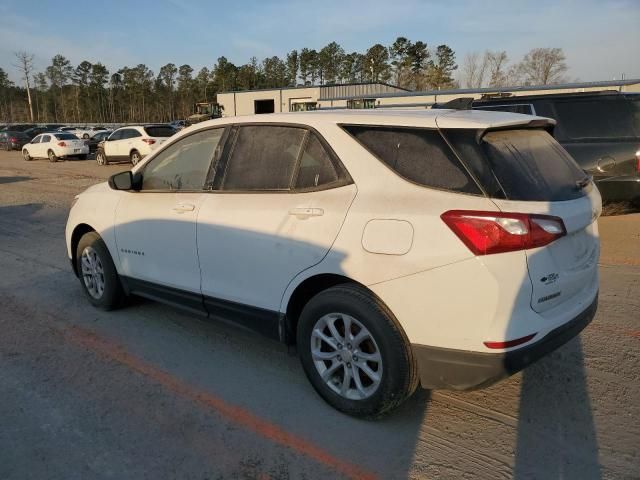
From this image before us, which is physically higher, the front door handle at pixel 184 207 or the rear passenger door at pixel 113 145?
the front door handle at pixel 184 207

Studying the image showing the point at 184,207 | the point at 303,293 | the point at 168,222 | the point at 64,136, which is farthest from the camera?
the point at 64,136

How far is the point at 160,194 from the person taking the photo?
13.4 ft

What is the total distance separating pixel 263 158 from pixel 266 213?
Answer: 443mm

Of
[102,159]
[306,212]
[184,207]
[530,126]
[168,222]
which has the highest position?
[530,126]

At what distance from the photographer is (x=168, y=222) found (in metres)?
3.90

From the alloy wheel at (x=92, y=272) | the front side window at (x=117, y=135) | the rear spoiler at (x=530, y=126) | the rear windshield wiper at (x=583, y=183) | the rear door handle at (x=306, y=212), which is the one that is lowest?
the alloy wheel at (x=92, y=272)

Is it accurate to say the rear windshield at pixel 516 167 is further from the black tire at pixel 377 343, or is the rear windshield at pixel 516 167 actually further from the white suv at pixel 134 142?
the white suv at pixel 134 142

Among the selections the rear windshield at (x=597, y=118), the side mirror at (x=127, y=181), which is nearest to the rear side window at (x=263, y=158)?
the side mirror at (x=127, y=181)

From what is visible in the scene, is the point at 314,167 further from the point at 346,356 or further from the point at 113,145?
the point at 113,145

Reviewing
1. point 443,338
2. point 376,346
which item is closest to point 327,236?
point 376,346

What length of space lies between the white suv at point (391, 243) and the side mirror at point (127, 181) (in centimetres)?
61

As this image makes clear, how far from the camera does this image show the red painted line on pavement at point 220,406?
2631 mm

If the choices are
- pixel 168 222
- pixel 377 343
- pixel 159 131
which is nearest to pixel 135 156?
pixel 159 131

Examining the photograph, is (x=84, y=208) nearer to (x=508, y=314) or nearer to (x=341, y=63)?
(x=508, y=314)
